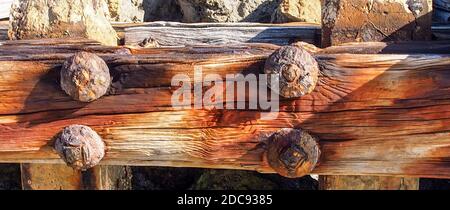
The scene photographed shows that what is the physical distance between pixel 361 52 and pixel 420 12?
31 cm

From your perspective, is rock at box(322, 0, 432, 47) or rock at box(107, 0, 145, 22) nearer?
rock at box(322, 0, 432, 47)

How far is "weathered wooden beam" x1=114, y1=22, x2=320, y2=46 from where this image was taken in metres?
2.51

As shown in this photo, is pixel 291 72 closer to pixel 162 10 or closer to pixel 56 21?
pixel 56 21

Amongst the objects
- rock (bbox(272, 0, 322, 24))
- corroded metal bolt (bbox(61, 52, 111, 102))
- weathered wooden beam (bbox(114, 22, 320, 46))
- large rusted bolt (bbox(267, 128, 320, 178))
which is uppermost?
rock (bbox(272, 0, 322, 24))

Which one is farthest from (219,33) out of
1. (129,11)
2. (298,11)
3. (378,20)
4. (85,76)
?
(129,11)

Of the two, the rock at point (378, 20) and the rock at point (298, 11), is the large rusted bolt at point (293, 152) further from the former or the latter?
the rock at point (298, 11)

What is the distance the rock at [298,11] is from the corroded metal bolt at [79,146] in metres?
1.29

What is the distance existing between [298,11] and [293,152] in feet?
4.04

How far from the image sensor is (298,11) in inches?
121

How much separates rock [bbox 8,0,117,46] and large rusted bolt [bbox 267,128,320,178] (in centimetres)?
82

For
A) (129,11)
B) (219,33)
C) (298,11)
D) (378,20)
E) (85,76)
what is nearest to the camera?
(85,76)

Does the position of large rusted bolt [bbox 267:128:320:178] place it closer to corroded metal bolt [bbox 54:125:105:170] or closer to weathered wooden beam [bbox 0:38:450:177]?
weathered wooden beam [bbox 0:38:450:177]

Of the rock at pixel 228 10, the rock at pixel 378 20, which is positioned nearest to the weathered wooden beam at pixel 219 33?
the rock at pixel 378 20

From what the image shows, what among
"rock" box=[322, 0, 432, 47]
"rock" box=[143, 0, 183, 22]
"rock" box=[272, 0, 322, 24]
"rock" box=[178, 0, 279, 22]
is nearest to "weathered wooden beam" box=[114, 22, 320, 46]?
"rock" box=[322, 0, 432, 47]
